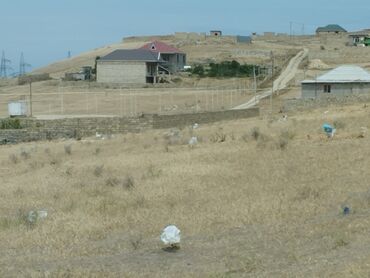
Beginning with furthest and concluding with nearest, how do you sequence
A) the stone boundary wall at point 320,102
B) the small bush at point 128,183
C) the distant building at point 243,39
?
the distant building at point 243,39 < the stone boundary wall at point 320,102 < the small bush at point 128,183

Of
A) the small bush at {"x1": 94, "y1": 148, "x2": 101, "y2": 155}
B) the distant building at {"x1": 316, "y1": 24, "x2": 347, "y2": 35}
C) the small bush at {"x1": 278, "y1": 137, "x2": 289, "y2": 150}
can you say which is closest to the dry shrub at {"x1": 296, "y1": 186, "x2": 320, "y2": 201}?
the small bush at {"x1": 278, "y1": 137, "x2": 289, "y2": 150}

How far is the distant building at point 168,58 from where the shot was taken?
81125 millimetres

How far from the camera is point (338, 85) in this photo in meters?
46.5

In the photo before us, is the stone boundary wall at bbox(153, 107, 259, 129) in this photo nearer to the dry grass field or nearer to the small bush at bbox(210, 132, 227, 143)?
the small bush at bbox(210, 132, 227, 143)

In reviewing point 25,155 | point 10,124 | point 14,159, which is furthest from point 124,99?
point 14,159

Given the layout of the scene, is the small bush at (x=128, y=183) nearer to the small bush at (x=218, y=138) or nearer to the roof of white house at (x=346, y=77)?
the small bush at (x=218, y=138)

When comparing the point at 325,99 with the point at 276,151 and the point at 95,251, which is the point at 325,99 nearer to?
the point at 276,151

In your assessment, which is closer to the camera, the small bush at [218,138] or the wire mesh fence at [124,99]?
the small bush at [218,138]

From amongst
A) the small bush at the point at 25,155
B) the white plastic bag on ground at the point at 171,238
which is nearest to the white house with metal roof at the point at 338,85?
the small bush at the point at 25,155

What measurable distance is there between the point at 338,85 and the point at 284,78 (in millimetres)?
24437

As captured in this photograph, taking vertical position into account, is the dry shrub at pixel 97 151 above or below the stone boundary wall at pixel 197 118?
below

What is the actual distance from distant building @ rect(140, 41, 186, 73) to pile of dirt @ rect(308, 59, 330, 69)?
1503cm

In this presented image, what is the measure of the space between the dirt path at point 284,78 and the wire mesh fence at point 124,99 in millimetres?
1011

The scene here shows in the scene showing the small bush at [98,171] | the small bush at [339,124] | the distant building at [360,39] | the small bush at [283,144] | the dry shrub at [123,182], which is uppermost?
the distant building at [360,39]
